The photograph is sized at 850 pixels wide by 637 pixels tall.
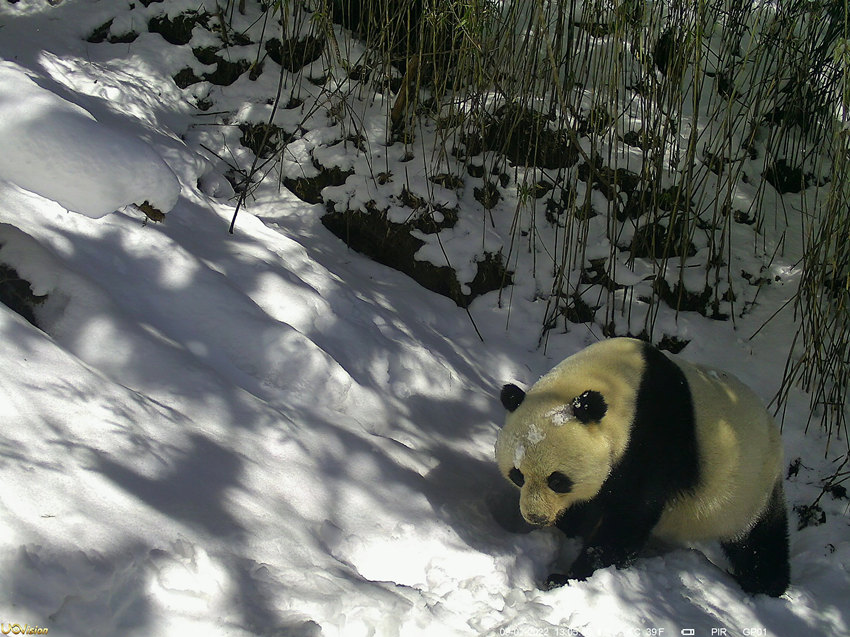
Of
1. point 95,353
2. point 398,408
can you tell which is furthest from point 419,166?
point 95,353

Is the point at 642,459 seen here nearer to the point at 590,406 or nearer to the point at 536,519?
the point at 590,406

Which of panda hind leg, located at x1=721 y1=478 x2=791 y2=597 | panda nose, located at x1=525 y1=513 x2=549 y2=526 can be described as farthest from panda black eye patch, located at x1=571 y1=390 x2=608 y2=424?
panda hind leg, located at x1=721 y1=478 x2=791 y2=597

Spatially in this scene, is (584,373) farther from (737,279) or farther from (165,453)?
(737,279)

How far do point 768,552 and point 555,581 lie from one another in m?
0.88

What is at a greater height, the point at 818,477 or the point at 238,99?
the point at 238,99

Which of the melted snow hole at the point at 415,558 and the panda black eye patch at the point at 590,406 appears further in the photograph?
the panda black eye patch at the point at 590,406

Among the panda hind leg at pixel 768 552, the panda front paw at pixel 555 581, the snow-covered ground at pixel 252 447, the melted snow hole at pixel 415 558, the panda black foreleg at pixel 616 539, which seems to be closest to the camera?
the snow-covered ground at pixel 252 447

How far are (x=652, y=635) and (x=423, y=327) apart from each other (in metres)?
1.89

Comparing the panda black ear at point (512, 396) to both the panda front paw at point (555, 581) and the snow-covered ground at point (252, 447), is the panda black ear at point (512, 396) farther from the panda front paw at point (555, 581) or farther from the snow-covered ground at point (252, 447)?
the panda front paw at point (555, 581)

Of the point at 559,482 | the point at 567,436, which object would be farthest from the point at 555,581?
the point at 567,436

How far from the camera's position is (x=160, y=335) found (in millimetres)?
2264

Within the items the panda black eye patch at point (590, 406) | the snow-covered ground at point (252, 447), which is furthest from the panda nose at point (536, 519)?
the panda black eye patch at point (590, 406)

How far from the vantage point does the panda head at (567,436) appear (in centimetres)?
218

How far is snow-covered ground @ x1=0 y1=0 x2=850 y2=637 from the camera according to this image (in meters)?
1.44
